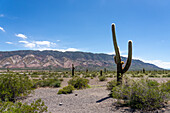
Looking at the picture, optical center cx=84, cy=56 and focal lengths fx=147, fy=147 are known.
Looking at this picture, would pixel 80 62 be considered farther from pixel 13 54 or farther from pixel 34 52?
pixel 13 54

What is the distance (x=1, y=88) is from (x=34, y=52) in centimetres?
13970

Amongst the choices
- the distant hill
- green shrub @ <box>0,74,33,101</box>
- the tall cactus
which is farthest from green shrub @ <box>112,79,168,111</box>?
the distant hill

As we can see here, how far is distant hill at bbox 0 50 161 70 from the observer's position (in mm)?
120750

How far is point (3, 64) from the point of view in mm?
117938

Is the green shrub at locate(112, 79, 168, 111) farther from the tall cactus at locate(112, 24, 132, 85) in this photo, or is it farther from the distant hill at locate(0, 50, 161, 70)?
the distant hill at locate(0, 50, 161, 70)

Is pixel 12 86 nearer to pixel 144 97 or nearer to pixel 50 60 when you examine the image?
pixel 144 97

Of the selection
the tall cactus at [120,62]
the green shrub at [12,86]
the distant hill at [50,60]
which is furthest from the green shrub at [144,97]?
the distant hill at [50,60]

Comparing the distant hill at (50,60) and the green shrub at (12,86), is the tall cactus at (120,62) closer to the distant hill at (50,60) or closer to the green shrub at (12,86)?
the green shrub at (12,86)

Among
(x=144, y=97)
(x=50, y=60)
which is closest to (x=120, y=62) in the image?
(x=144, y=97)

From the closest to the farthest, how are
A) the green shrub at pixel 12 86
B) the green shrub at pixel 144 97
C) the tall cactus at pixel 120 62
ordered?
the green shrub at pixel 144 97
the green shrub at pixel 12 86
the tall cactus at pixel 120 62

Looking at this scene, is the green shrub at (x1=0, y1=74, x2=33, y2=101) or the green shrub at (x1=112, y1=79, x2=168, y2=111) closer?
the green shrub at (x1=112, y1=79, x2=168, y2=111)

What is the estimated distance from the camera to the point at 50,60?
134500 mm

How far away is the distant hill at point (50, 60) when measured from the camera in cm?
12075

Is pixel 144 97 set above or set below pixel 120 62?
below
